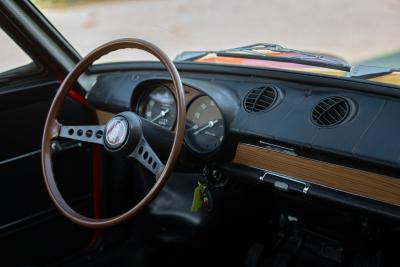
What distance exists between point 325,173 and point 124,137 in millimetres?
674

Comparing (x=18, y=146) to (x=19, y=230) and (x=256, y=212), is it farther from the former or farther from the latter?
(x=256, y=212)

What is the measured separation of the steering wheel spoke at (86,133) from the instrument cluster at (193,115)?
1.04 feet

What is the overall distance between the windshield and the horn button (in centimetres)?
222

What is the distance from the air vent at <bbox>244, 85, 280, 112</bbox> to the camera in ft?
6.03

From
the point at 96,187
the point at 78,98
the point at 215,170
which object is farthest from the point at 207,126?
the point at 96,187

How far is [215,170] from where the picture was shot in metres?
2.01

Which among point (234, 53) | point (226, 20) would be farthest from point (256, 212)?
point (226, 20)

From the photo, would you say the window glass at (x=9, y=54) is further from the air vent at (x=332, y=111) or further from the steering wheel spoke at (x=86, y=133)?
the air vent at (x=332, y=111)

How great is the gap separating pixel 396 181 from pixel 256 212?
0.97 m

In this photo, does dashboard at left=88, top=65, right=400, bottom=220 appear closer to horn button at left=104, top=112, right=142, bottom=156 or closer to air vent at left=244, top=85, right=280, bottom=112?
air vent at left=244, top=85, right=280, bottom=112

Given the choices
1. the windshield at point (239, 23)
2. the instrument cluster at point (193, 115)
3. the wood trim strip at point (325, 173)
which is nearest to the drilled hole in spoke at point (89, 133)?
the instrument cluster at point (193, 115)

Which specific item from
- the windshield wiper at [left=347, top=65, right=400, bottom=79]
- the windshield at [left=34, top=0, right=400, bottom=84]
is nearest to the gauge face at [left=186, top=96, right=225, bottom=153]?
the windshield wiper at [left=347, top=65, right=400, bottom=79]

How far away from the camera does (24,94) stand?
90.3 inches

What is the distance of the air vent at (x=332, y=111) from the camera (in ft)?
5.49
